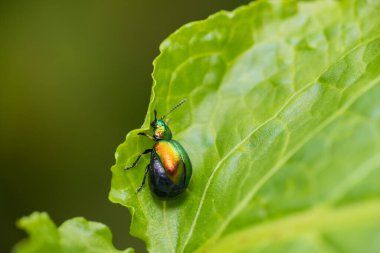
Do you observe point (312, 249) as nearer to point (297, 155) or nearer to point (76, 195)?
point (297, 155)

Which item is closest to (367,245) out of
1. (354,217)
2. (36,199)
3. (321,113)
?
(354,217)

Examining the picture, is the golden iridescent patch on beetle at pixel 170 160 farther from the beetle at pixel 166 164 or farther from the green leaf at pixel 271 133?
the green leaf at pixel 271 133

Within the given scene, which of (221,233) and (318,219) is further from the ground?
(221,233)

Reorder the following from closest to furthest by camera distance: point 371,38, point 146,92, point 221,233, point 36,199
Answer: point 221,233
point 371,38
point 36,199
point 146,92

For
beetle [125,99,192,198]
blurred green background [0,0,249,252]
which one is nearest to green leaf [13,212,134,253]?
beetle [125,99,192,198]

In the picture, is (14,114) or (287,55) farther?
(14,114)

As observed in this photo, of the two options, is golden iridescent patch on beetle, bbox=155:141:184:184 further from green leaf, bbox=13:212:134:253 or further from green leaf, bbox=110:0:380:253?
green leaf, bbox=13:212:134:253

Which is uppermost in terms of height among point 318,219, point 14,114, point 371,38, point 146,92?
point 14,114

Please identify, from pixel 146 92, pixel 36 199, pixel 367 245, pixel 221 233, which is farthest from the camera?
pixel 146 92

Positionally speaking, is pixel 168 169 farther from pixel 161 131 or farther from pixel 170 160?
pixel 161 131

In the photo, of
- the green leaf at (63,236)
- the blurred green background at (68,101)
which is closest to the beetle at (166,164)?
the green leaf at (63,236)
